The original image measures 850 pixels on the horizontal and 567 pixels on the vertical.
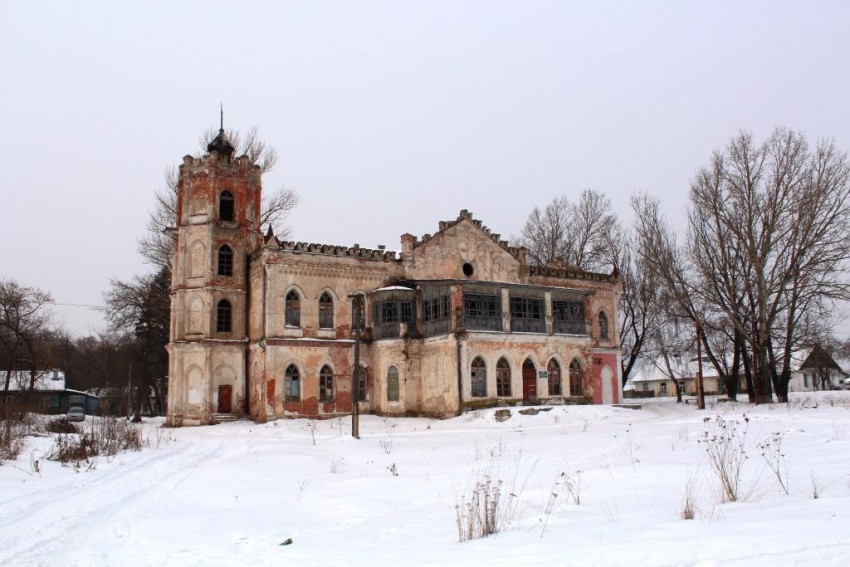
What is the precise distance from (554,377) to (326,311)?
1153cm

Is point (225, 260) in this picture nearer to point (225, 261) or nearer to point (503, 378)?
point (225, 261)

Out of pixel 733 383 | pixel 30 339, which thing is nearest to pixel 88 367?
pixel 30 339

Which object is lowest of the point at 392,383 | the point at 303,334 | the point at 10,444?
the point at 10,444

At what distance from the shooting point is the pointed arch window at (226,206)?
36.7 meters

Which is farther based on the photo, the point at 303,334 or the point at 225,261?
the point at 225,261

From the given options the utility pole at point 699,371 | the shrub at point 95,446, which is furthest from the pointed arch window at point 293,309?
the utility pole at point 699,371

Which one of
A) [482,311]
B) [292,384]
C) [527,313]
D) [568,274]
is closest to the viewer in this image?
[482,311]

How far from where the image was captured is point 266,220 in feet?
143

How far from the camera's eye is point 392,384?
35.2 metres

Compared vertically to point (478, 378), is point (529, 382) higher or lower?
lower

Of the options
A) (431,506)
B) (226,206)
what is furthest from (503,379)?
(431,506)

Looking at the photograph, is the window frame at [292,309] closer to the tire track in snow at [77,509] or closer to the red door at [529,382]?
the red door at [529,382]

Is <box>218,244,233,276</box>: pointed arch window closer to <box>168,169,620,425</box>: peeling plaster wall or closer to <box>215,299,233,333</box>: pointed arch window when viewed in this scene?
<box>168,169,620,425</box>: peeling plaster wall

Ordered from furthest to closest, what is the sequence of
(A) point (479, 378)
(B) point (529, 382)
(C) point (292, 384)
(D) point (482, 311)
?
(C) point (292, 384) → (B) point (529, 382) → (D) point (482, 311) → (A) point (479, 378)
